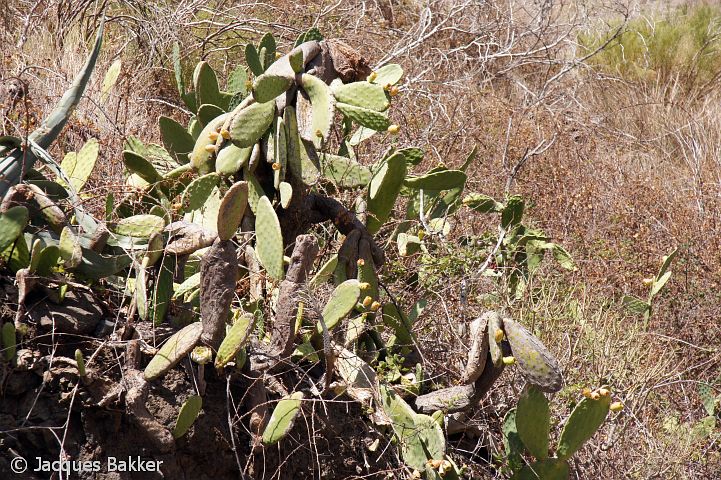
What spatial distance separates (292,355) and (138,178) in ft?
3.11

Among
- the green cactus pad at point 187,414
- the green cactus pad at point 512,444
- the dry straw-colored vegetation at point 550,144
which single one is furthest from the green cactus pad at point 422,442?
the green cactus pad at point 187,414

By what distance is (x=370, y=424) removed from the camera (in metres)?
2.65

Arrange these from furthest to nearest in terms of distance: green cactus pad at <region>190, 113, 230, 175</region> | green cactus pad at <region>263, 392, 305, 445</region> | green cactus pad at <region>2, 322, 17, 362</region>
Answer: green cactus pad at <region>190, 113, 230, 175</region> → green cactus pad at <region>263, 392, 305, 445</region> → green cactus pad at <region>2, 322, 17, 362</region>

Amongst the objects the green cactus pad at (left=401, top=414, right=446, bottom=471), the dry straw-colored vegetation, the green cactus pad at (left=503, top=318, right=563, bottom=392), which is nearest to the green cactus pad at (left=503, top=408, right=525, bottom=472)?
the dry straw-colored vegetation

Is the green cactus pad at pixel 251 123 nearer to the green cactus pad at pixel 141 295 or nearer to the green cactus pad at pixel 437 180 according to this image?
the green cactus pad at pixel 141 295

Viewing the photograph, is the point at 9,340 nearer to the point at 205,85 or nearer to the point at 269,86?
the point at 269,86

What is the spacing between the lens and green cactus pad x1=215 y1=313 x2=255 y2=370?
227 centimetres

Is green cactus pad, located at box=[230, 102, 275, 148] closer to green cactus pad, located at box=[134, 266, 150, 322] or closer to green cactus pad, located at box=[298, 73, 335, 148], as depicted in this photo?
green cactus pad, located at box=[298, 73, 335, 148]

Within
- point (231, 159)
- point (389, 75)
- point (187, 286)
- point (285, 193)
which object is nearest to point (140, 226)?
point (187, 286)

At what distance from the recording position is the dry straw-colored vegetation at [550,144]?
3.23m

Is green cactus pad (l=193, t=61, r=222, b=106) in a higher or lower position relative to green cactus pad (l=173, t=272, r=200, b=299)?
higher

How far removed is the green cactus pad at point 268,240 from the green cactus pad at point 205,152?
13.4 inches

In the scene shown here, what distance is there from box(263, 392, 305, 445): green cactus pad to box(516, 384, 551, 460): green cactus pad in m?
0.67

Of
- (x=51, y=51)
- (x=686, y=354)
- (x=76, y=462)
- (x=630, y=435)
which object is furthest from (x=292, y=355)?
(x=51, y=51)
